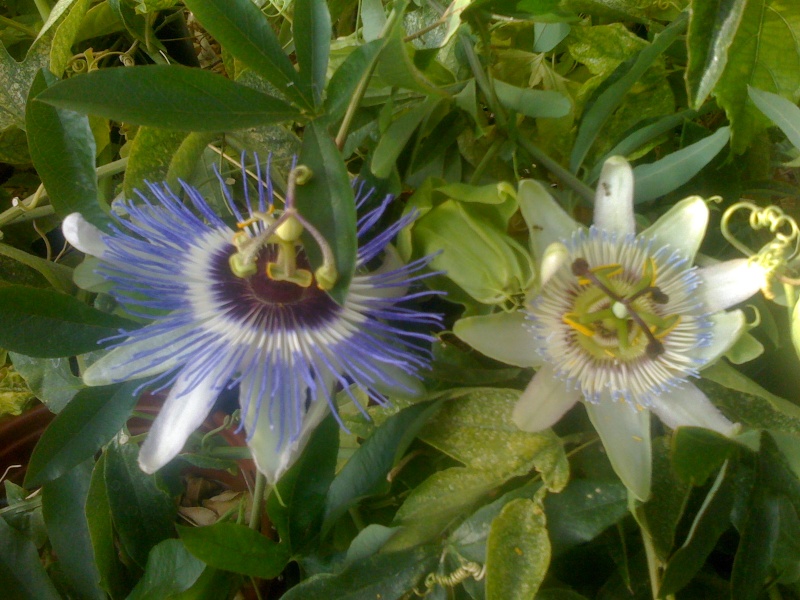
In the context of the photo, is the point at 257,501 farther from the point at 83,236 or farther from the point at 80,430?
the point at 83,236

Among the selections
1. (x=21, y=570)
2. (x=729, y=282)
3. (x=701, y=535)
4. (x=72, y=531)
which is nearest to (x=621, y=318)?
(x=729, y=282)

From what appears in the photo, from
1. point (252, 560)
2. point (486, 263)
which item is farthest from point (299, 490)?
point (486, 263)

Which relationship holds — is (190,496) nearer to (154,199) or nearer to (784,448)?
(154,199)

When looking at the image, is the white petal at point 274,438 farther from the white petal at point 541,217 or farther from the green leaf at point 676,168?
the green leaf at point 676,168

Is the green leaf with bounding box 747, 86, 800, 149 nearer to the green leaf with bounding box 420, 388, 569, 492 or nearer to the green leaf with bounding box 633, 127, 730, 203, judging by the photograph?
the green leaf with bounding box 633, 127, 730, 203

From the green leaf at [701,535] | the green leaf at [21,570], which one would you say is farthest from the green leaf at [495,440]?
the green leaf at [21,570]

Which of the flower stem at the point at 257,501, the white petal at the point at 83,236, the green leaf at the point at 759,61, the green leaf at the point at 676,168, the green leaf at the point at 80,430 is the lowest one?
the flower stem at the point at 257,501

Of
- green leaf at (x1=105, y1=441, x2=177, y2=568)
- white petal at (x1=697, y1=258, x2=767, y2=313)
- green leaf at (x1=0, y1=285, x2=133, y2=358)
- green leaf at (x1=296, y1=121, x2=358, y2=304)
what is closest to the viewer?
green leaf at (x1=296, y1=121, x2=358, y2=304)

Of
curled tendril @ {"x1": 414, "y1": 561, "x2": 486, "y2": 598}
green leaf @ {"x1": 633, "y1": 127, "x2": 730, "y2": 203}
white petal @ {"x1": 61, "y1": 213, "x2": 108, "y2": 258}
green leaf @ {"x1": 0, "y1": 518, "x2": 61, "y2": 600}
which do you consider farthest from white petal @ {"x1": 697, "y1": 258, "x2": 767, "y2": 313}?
green leaf @ {"x1": 0, "y1": 518, "x2": 61, "y2": 600}
